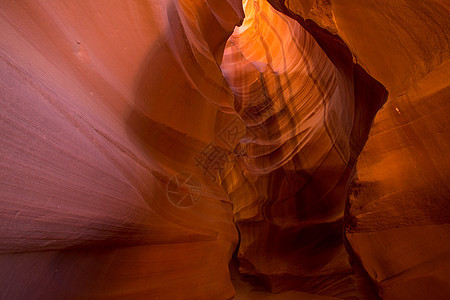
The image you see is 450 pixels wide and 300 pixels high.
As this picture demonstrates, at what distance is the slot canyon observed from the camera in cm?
127

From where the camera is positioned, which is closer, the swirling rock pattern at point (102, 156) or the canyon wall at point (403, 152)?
the swirling rock pattern at point (102, 156)

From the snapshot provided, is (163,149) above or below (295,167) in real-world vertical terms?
above

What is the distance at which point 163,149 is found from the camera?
227 cm

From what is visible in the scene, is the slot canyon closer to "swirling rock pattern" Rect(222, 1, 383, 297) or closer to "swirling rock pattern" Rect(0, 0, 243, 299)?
"swirling rock pattern" Rect(0, 0, 243, 299)

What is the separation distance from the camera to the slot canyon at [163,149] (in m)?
1.27

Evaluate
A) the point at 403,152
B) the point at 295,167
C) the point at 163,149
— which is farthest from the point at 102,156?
the point at 295,167

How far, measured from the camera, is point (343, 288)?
364 centimetres

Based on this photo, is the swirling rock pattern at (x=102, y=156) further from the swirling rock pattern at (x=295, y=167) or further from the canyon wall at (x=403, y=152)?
the swirling rock pattern at (x=295, y=167)

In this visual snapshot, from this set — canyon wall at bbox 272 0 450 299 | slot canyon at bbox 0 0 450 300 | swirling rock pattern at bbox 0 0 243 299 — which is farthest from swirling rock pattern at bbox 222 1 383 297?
swirling rock pattern at bbox 0 0 243 299

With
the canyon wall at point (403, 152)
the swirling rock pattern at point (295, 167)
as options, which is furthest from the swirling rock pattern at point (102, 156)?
the swirling rock pattern at point (295, 167)

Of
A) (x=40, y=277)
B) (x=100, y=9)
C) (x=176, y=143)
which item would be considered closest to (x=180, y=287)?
(x=40, y=277)

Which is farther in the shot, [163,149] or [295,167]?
[295,167]

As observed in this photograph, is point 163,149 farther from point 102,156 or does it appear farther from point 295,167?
point 295,167

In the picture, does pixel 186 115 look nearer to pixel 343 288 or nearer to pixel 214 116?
pixel 214 116
